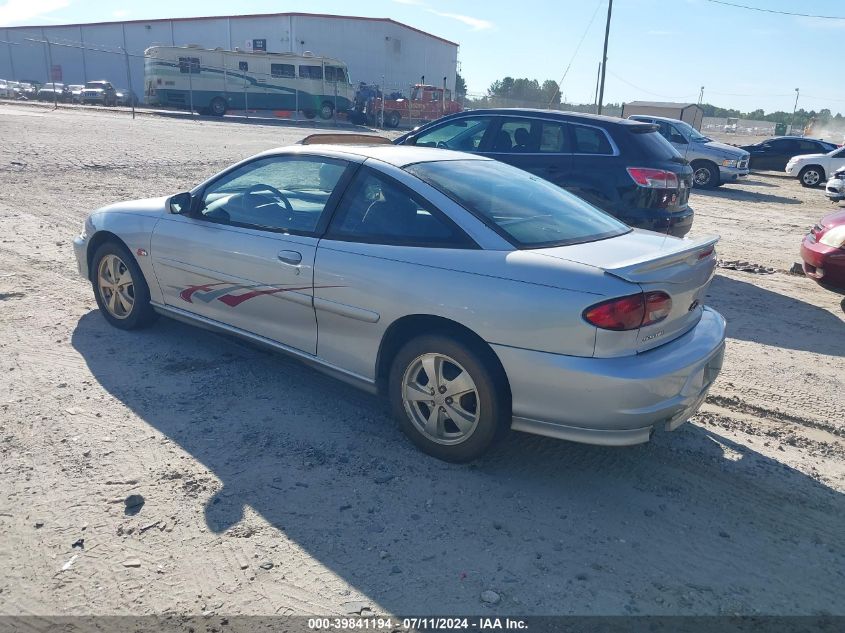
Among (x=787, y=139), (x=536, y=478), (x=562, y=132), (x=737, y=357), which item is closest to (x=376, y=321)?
(x=536, y=478)

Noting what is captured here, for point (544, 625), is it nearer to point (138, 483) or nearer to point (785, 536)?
point (785, 536)

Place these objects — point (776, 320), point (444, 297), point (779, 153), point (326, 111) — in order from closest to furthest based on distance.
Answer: point (444, 297), point (776, 320), point (779, 153), point (326, 111)

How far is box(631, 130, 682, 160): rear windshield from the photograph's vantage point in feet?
22.9

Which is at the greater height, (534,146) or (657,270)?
(534,146)

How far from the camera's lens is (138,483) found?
325 centimetres

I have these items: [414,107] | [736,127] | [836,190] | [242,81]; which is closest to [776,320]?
[836,190]

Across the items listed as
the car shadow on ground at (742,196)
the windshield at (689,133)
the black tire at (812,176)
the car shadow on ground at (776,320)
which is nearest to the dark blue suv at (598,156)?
the car shadow on ground at (776,320)

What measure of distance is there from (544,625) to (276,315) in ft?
7.87

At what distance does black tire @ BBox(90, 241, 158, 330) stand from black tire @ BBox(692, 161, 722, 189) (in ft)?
53.1

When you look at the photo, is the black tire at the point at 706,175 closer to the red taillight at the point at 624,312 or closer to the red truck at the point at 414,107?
the red taillight at the point at 624,312

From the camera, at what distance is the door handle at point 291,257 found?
12.9 ft

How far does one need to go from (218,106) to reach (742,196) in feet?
92.3

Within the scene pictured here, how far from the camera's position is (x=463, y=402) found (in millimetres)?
3434

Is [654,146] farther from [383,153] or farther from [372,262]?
[372,262]
